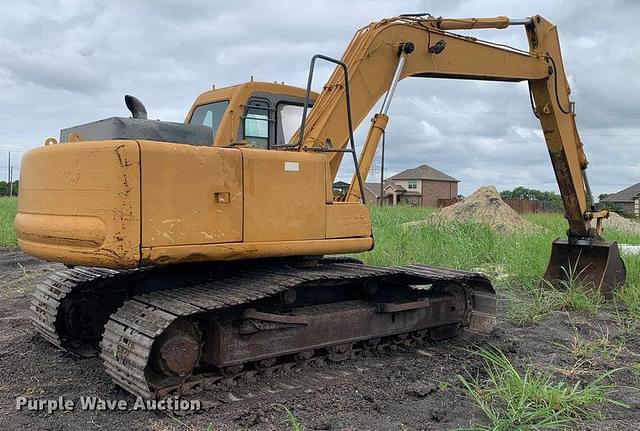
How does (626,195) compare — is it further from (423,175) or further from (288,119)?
(288,119)

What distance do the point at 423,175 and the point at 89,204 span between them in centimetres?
7730

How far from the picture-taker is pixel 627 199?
64.8 metres

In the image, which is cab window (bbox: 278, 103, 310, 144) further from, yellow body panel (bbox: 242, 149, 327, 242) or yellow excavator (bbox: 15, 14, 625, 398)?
yellow body panel (bbox: 242, 149, 327, 242)

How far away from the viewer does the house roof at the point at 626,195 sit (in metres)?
64.7

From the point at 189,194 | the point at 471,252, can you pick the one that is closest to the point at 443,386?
the point at 189,194

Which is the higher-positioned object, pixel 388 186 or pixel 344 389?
pixel 388 186

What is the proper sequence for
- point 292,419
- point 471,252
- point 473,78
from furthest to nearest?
point 471,252
point 473,78
point 292,419

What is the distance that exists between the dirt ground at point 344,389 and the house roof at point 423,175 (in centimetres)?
7424

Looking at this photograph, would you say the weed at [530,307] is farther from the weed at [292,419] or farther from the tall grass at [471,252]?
the weed at [292,419]

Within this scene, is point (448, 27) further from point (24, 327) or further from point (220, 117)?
A: point (24, 327)

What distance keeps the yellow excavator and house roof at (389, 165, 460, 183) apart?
73.5 m

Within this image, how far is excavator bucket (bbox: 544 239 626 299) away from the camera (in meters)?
7.92

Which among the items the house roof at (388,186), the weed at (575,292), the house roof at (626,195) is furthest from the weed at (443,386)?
the house roof at (388,186)

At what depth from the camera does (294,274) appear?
5059mm
